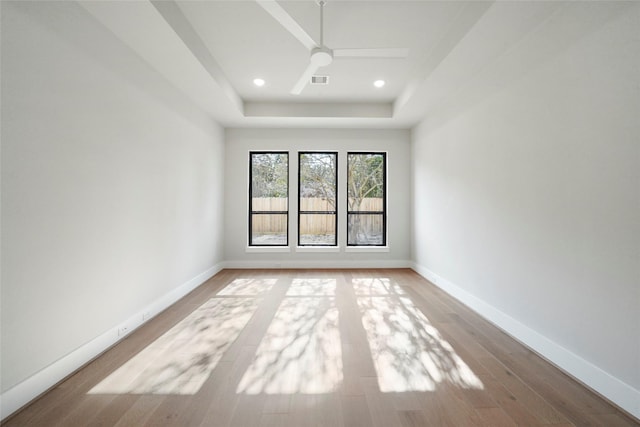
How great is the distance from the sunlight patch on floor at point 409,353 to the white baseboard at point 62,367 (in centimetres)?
221

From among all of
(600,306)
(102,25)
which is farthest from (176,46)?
(600,306)

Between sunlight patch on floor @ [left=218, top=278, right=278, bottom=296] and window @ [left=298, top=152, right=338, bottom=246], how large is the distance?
1351 mm

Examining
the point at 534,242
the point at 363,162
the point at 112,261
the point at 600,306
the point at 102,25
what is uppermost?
the point at 102,25

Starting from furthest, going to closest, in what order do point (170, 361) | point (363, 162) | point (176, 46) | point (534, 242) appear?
point (363, 162) → point (176, 46) → point (534, 242) → point (170, 361)

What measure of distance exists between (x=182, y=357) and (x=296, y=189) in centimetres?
366

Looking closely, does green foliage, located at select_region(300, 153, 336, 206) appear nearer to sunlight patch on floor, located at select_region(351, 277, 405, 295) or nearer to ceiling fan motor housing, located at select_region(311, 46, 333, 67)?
sunlight patch on floor, located at select_region(351, 277, 405, 295)

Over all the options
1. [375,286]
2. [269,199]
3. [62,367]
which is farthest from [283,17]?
[269,199]

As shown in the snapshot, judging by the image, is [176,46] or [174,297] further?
[174,297]

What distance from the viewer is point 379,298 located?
12.2 ft

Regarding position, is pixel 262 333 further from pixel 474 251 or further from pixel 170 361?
pixel 474 251

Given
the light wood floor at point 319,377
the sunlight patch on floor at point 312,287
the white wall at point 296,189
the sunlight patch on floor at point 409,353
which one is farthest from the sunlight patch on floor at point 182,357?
the white wall at point 296,189

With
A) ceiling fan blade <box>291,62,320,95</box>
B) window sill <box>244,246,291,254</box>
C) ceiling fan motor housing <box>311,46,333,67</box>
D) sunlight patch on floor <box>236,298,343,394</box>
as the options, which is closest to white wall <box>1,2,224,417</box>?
sunlight patch on floor <box>236,298,343,394</box>

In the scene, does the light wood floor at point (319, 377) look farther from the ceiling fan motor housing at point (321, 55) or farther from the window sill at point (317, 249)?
the ceiling fan motor housing at point (321, 55)

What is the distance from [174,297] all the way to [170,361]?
150cm
